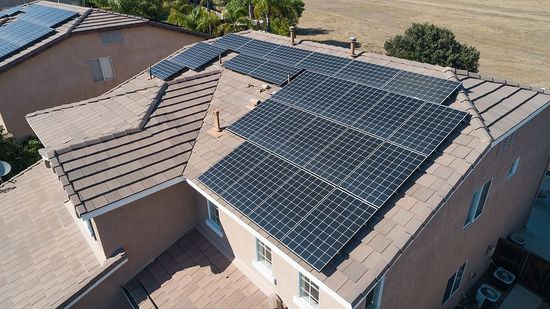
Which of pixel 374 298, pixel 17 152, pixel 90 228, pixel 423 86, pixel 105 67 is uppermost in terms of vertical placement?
pixel 423 86

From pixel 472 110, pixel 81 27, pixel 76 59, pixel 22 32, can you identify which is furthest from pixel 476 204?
pixel 22 32

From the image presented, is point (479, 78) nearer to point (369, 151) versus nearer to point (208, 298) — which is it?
point (369, 151)

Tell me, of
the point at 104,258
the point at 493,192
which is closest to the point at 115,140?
the point at 104,258

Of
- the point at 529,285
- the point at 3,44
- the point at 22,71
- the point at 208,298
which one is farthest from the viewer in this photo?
the point at 3,44

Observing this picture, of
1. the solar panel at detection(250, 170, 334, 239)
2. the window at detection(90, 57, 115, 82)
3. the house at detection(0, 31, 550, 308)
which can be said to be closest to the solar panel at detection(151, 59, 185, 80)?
the house at detection(0, 31, 550, 308)

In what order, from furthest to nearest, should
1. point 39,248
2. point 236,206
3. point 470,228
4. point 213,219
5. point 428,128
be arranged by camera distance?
1. point 39,248
2. point 213,219
3. point 470,228
4. point 428,128
5. point 236,206

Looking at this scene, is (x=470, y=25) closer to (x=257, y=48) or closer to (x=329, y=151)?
(x=257, y=48)
